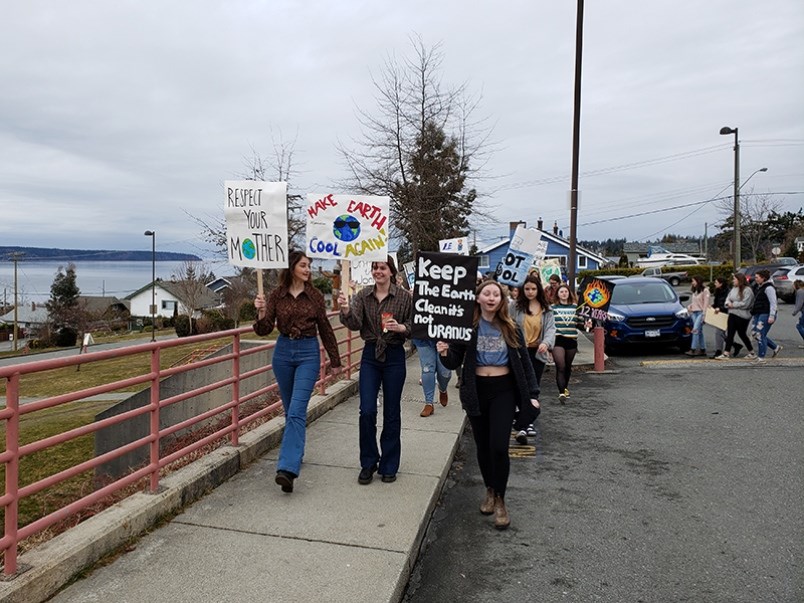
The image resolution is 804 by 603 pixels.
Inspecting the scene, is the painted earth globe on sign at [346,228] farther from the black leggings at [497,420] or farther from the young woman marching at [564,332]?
the young woman marching at [564,332]

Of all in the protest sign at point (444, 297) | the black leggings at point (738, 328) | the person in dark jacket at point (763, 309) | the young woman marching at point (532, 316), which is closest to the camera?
the protest sign at point (444, 297)

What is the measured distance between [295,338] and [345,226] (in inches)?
59.0

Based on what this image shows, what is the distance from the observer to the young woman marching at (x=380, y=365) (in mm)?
5461

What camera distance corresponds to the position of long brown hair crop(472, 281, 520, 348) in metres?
4.80

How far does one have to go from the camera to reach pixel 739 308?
12594 mm

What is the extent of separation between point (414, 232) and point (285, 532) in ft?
44.0

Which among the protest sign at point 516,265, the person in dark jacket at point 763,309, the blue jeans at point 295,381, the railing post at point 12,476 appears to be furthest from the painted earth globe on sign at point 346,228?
the person in dark jacket at point 763,309

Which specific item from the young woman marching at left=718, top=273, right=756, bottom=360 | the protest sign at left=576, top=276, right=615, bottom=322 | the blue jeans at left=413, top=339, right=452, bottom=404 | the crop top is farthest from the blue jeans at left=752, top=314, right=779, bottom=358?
the crop top

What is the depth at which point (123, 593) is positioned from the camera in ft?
11.4

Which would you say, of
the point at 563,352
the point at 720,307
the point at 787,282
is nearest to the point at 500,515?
the point at 563,352

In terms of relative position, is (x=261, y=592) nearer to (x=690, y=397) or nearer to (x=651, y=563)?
(x=651, y=563)

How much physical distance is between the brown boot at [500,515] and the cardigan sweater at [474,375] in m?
0.66

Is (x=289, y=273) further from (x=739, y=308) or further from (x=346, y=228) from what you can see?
(x=739, y=308)

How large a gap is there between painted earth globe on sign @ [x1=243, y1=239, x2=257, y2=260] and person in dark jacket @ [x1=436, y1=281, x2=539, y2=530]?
6.20 feet
